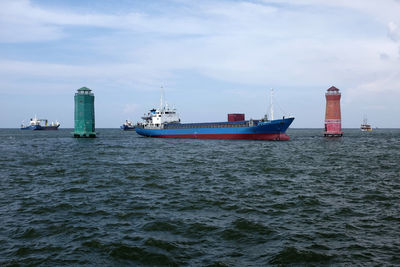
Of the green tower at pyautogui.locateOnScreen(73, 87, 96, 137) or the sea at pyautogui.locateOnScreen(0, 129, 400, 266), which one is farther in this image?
the green tower at pyautogui.locateOnScreen(73, 87, 96, 137)

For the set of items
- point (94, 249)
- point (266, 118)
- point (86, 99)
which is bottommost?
point (94, 249)

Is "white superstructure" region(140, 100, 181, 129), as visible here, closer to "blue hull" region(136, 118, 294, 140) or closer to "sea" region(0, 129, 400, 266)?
"blue hull" region(136, 118, 294, 140)

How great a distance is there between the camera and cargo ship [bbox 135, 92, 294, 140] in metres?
59.7

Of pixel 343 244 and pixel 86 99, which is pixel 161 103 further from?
pixel 343 244

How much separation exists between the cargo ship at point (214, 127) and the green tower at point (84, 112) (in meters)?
16.8

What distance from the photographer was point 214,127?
6900 cm

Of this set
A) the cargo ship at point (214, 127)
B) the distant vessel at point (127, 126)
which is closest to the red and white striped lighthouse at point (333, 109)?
the cargo ship at point (214, 127)

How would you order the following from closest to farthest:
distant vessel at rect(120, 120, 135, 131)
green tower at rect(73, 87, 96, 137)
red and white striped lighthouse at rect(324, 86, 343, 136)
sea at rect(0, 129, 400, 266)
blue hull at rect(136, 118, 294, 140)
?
1. sea at rect(0, 129, 400, 266)
2. blue hull at rect(136, 118, 294, 140)
3. green tower at rect(73, 87, 96, 137)
4. red and white striped lighthouse at rect(324, 86, 343, 136)
5. distant vessel at rect(120, 120, 135, 131)

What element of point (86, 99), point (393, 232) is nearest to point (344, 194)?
point (393, 232)

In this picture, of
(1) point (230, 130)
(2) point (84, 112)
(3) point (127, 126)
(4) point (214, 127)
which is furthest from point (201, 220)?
(3) point (127, 126)

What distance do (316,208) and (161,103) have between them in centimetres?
7336

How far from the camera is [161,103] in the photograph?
8381cm

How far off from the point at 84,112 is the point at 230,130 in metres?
34.2

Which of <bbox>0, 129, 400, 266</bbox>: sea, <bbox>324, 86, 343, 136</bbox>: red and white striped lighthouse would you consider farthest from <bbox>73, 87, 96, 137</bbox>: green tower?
<bbox>324, 86, 343, 136</bbox>: red and white striped lighthouse
